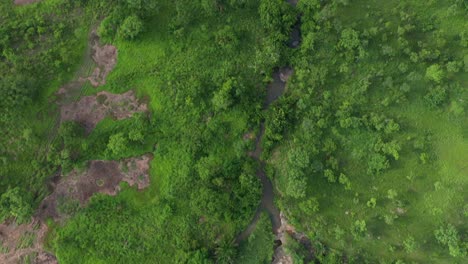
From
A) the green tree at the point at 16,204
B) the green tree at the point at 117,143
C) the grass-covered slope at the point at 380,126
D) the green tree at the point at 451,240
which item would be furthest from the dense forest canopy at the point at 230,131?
the green tree at the point at 16,204

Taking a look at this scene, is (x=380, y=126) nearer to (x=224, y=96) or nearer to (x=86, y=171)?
(x=224, y=96)

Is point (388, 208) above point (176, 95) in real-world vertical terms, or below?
below

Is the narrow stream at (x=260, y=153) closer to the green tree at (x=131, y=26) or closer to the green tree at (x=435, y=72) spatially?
the green tree at (x=435, y=72)

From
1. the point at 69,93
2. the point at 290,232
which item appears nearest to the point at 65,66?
the point at 69,93

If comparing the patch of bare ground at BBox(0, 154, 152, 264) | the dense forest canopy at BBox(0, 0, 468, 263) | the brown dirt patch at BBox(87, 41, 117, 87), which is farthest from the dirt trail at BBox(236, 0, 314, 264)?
the brown dirt patch at BBox(87, 41, 117, 87)

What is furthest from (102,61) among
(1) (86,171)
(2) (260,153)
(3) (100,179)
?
(2) (260,153)

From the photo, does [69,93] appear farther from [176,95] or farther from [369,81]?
[369,81]
